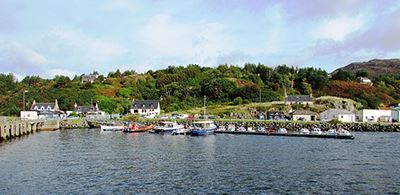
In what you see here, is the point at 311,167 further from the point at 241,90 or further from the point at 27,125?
the point at 241,90

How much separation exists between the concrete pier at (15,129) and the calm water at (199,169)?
445 inches

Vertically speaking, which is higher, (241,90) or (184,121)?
A: (241,90)

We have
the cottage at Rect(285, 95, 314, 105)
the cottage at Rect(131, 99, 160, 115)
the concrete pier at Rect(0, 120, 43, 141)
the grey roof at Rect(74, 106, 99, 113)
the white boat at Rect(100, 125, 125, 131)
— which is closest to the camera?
the concrete pier at Rect(0, 120, 43, 141)

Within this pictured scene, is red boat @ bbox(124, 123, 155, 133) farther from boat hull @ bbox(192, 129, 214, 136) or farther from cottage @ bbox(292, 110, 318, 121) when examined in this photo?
cottage @ bbox(292, 110, 318, 121)

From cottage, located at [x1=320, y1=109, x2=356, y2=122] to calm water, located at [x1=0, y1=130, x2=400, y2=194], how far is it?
45.4 metres

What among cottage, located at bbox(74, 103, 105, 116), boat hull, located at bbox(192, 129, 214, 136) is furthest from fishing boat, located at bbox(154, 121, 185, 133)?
cottage, located at bbox(74, 103, 105, 116)

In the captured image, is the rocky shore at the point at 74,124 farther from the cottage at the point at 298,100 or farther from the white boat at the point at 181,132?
the cottage at the point at 298,100

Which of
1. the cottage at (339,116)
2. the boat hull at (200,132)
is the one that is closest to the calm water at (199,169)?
the boat hull at (200,132)

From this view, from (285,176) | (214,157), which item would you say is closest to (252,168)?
(285,176)

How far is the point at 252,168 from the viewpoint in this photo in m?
38.1

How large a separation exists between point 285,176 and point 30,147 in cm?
3523

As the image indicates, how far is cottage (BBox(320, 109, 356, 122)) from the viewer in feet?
331

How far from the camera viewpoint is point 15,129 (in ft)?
243

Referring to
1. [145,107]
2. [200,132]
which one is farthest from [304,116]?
[145,107]
